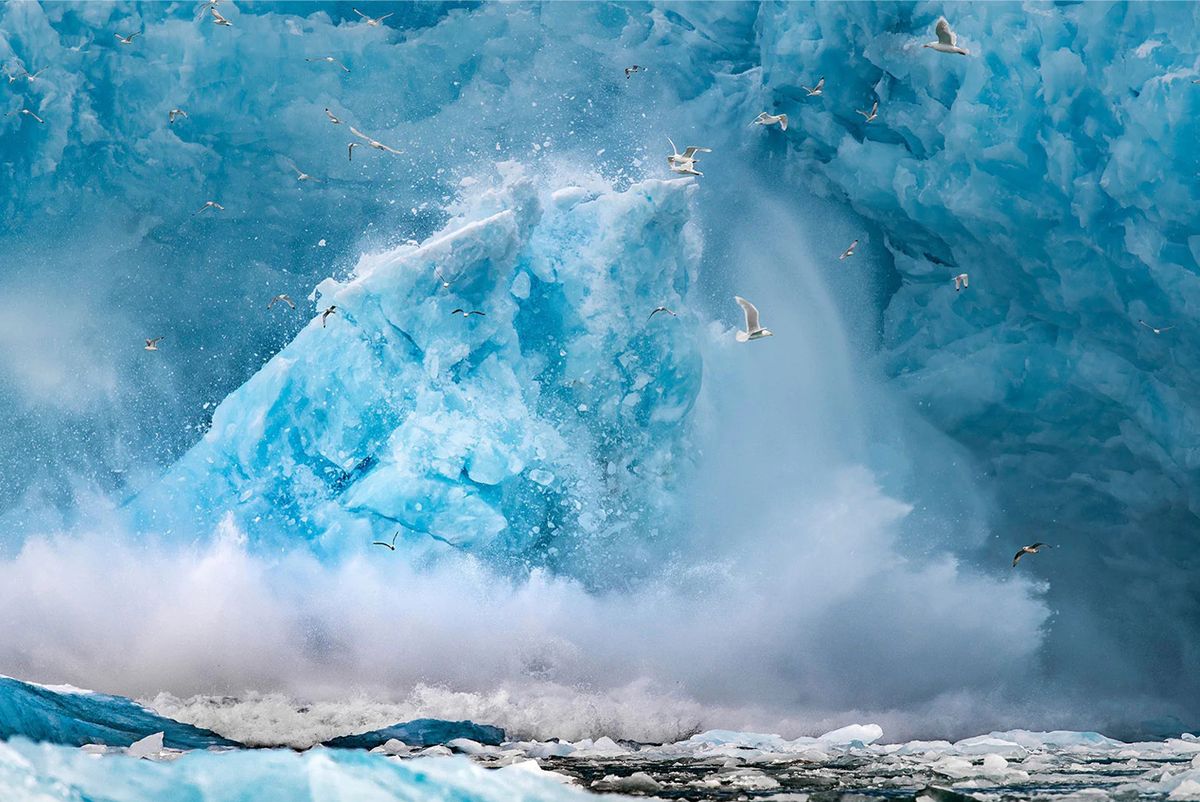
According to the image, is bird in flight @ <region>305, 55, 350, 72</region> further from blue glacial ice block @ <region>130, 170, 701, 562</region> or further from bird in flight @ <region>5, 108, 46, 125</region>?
bird in flight @ <region>5, 108, 46, 125</region>

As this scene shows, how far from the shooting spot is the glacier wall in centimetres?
1345

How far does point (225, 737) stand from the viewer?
11.2 metres

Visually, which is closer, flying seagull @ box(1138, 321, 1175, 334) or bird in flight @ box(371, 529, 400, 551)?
flying seagull @ box(1138, 321, 1175, 334)

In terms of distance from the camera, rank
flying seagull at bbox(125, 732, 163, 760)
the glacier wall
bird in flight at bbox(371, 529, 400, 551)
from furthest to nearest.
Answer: the glacier wall → bird in flight at bbox(371, 529, 400, 551) → flying seagull at bbox(125, 732, 163, 760)

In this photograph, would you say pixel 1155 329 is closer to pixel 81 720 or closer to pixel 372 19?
pixel 372 19

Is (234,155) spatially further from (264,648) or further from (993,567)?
(993,567)

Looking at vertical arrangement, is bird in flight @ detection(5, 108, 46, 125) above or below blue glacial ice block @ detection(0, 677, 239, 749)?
above

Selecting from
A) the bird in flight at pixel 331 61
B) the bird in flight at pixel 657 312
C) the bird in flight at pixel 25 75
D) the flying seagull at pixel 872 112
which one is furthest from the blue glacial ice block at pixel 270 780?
the bird in flight at pixel 331 61

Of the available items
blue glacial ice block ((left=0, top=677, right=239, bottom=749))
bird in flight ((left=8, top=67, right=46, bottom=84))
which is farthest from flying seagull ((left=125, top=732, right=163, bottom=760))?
bird in flight ((left=8, top=67, right=46, bottom=84))

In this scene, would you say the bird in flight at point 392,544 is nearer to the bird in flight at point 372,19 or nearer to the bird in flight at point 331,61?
the bird in flight at point 331,61

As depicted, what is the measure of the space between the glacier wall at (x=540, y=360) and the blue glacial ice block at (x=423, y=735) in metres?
1.34

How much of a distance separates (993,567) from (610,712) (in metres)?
5.44

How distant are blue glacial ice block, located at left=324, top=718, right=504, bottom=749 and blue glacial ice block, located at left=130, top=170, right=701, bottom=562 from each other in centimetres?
253

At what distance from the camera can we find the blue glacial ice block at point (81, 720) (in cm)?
930
